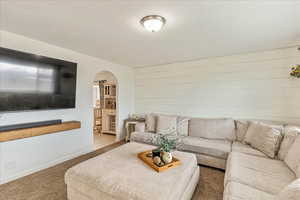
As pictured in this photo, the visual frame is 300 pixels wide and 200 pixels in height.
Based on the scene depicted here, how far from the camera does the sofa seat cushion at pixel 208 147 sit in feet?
7.91

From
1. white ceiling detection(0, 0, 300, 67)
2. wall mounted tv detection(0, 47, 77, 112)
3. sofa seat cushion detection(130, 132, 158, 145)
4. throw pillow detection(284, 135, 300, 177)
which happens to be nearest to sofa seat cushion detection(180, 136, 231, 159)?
sofa seat cushion detection(130, 132, 158, 145)

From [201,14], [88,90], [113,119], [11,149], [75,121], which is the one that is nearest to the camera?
[201,14]

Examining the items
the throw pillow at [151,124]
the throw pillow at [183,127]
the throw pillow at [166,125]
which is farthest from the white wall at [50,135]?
the throw pillow at [183,127]

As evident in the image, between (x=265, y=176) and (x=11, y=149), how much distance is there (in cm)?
358

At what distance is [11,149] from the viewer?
2129mm

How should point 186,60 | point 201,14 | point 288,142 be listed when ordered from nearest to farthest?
point 201,14 → point 288,142 → point 186,60

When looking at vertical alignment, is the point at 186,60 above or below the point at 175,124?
above

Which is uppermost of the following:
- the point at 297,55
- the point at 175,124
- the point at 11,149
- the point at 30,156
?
the point at 297,55

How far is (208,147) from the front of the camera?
8.32 feet

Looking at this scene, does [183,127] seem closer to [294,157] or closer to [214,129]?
[214,129]

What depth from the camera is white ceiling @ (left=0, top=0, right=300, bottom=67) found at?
153 centimetres

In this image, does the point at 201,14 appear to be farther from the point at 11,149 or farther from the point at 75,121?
the point at 11,149

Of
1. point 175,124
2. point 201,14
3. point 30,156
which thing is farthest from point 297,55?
point 30,156

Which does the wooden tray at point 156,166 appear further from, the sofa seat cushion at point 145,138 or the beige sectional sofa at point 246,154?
the sofa seat cushion at point 145,138
